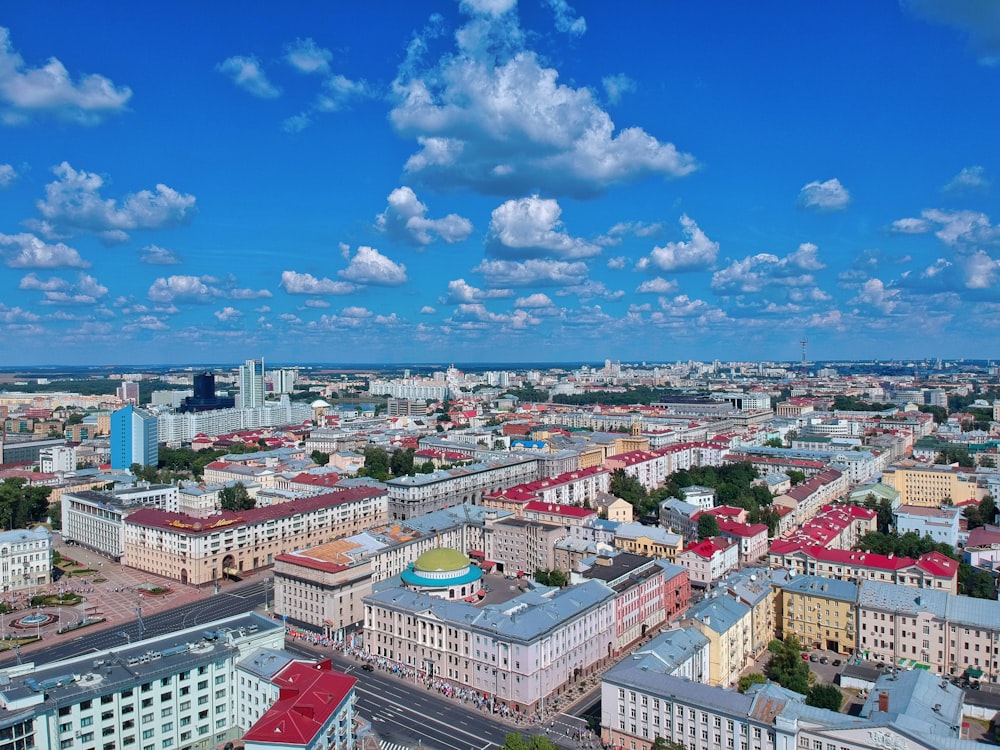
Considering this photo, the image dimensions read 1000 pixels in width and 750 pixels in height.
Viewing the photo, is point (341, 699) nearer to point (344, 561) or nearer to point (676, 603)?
point (344, 561)

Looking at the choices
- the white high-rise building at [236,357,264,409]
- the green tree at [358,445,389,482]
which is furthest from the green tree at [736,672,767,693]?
the white high-rise building at [236,357,264,409]

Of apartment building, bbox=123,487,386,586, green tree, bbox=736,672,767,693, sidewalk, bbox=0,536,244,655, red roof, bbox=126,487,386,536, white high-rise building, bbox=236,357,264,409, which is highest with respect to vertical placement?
white high-rise building, bbox=236,357,264,409

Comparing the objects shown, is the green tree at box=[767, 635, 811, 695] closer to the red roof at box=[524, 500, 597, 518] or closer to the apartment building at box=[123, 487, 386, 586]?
the red roof at box=[524, 500, 597, 518]

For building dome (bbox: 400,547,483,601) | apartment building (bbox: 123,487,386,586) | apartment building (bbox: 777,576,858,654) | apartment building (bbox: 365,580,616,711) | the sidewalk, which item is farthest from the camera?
apartment building (bbox: 123,487,386,586)

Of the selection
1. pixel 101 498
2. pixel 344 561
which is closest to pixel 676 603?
pixel 344 561

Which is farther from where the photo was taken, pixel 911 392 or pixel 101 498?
pixel 911 392

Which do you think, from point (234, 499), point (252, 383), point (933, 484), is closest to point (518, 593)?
point (234, 499)

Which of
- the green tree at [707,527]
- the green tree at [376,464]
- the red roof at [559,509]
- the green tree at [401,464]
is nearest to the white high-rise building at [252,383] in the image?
the green tree at [376,464]
